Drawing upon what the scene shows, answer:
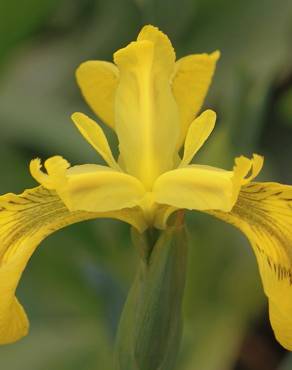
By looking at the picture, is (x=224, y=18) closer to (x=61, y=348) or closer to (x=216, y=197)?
(x=61, y=348)

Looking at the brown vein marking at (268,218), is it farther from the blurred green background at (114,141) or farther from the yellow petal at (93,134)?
the blurred green background at (114,141)

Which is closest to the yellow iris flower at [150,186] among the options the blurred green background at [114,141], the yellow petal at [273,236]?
the yellow petal at [273,236]

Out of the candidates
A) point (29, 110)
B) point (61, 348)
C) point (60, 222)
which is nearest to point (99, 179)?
point (60, 222)

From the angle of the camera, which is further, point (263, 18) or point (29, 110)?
point (263, 18)

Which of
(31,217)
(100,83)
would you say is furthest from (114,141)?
(31,217)

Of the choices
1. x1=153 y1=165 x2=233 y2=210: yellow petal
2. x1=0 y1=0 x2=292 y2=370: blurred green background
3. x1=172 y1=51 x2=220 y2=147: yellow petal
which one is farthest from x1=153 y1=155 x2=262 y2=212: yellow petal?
x1=0 y1=0 x2=292 y2=370: blurred green background

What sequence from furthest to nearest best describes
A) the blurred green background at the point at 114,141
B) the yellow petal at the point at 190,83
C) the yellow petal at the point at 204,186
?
the blurred green background at the point at 114,141 → the yellow petal at the point at 190,83 → the yellow petal at the point at 204,186

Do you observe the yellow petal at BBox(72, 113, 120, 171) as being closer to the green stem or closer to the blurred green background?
the green stem

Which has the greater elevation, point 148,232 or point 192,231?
point 148,232

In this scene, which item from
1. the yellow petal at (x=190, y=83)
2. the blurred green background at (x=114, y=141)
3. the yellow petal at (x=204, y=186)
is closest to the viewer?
the yellow petal at (x=204, y=186)
